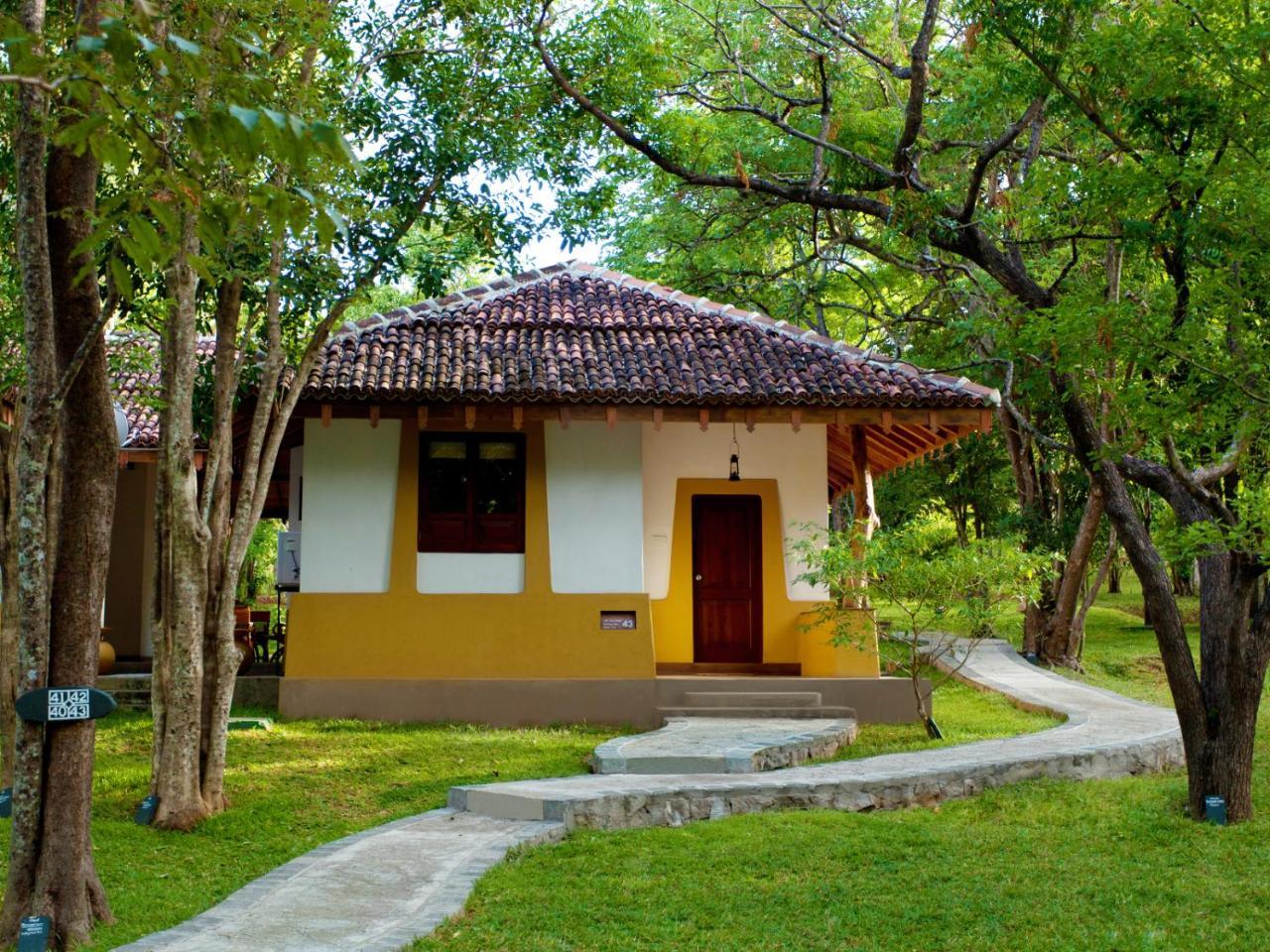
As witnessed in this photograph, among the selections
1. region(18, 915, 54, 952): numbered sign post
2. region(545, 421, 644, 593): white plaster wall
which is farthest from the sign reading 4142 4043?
region(545, 421, 644, 593): white plaster wall

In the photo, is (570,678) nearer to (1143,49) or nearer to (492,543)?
→ (492,543)

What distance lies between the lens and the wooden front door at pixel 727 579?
46.5 feet

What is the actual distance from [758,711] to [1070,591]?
27.5ft

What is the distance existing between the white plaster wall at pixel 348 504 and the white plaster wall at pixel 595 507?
1653 millimetres

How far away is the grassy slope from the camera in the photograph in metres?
5.73

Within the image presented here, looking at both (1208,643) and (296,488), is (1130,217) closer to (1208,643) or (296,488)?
(1208,643)

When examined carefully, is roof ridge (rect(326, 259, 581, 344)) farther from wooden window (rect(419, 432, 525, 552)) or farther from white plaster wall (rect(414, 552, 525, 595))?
white plaster wall (rect(414, 552, 525, 595))

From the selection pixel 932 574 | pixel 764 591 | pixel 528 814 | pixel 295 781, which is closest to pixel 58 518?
pixel 528 814

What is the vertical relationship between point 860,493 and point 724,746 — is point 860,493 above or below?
above

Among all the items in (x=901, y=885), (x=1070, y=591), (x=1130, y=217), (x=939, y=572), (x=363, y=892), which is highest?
(x=1130, y=217)

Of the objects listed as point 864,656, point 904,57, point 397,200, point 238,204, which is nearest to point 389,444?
point 397,200

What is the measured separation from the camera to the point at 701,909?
6.14 m

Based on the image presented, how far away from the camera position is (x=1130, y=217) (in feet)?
24.0

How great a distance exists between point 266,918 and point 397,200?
551 cm
